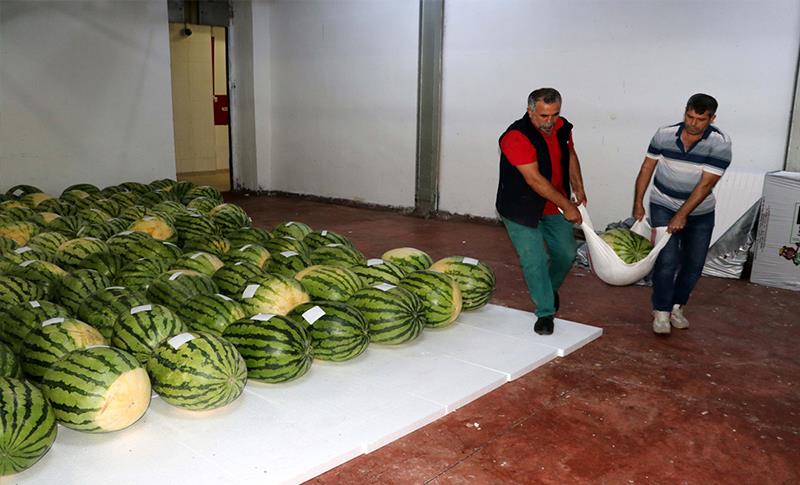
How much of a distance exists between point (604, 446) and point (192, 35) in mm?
11779

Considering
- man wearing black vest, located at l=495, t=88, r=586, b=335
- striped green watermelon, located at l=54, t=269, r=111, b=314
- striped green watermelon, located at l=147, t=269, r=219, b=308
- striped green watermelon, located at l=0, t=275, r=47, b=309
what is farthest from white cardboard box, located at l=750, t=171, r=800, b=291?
striped green watermelon, located at l=0, t=275, r=47, b=309

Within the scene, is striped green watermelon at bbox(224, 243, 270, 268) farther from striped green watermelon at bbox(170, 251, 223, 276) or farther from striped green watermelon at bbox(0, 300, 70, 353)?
striped green watermelon at bbox(0, 300, 70, 353)

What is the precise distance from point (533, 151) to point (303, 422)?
6.51 feet

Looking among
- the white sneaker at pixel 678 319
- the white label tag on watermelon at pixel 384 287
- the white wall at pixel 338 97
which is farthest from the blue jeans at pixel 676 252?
the white wall at pixel 338 97

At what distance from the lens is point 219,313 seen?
353cm

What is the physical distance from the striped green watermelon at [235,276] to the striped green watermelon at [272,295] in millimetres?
149

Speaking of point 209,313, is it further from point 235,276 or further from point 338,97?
point 338,97

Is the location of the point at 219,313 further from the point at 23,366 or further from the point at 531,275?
the point at 531,275

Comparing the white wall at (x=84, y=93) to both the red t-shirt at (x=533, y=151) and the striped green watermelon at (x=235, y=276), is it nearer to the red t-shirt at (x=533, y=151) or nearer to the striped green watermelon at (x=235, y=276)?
the striped green watermelon at (x=235, y=276)

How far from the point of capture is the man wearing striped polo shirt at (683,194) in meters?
4.16

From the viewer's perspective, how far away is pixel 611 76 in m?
7.36

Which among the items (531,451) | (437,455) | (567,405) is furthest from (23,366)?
(567,405)

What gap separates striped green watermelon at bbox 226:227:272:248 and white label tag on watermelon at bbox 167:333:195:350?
1884 millimetres

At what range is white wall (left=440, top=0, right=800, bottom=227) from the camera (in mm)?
6410
